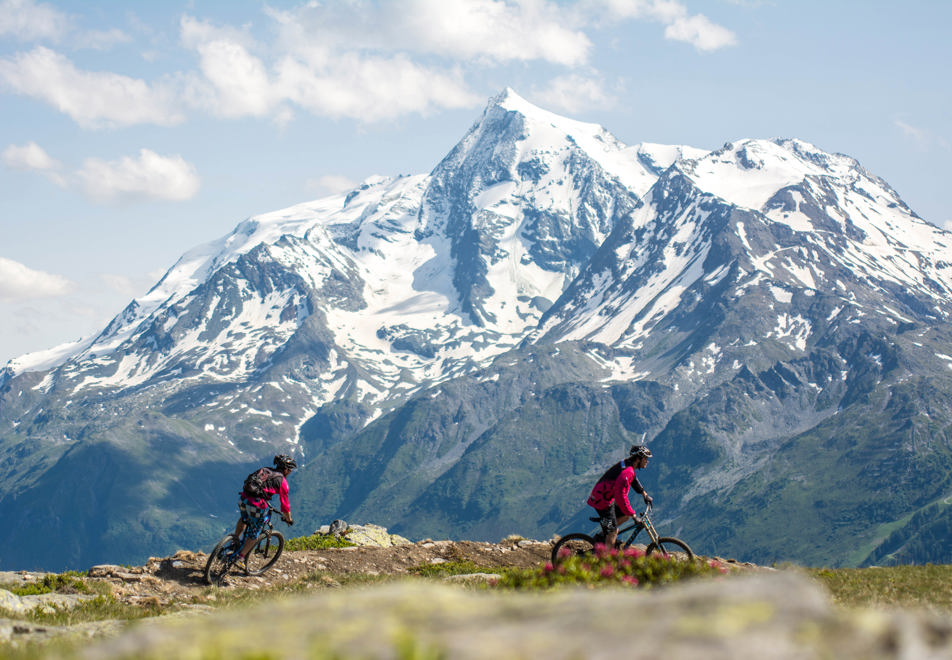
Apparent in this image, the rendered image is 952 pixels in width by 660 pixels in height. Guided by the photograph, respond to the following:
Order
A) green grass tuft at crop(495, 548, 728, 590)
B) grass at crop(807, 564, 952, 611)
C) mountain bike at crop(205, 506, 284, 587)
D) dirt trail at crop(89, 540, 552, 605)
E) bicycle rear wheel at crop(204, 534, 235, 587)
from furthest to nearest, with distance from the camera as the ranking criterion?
mountain bike at crop(205, 506, 284, 587) < bicycle rear wheel at crop(204, 534, 235, 587) < dirt trail at crop(89, 540, 552, 605) < grass at crop(807, 564, 952, 611) < green grass tuft at crop(495, 548, 728, 590)

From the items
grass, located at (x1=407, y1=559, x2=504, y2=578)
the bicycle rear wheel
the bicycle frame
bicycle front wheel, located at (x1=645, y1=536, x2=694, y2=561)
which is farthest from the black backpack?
bicycle front wheel, located at (x1=645, y1=536, x2=694, y2=561)

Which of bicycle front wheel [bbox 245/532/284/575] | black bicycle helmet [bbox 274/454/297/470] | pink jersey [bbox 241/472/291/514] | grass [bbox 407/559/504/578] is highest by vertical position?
black bicycle helmet [bbox 274/454/297/470]

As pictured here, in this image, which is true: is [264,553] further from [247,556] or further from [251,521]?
[251,521]

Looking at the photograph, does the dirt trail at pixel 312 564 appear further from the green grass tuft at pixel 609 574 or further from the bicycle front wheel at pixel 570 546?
the green grass tuft at pixel 609 574

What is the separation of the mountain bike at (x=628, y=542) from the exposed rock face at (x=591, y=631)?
14.1 metres

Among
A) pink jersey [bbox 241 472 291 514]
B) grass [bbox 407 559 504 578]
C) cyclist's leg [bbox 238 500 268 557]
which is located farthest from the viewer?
grass [bbox 407 559 504 578]

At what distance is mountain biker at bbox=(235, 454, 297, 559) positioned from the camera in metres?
25.8

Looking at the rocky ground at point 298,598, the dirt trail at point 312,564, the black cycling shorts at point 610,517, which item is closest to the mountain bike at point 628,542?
the black cycling shorts at point 610,517

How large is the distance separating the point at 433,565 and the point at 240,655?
23530mm

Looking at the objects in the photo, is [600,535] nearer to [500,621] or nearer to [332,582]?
[332,582]

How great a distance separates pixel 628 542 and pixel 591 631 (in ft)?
55.7

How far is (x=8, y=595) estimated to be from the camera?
63.7ft

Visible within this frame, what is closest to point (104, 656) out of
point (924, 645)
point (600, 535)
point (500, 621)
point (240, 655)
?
point (240, 655)

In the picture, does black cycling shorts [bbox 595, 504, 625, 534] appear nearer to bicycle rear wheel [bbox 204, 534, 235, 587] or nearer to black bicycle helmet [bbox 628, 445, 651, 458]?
black bicycle helmet [bbox 628, 445, 651, 458]
